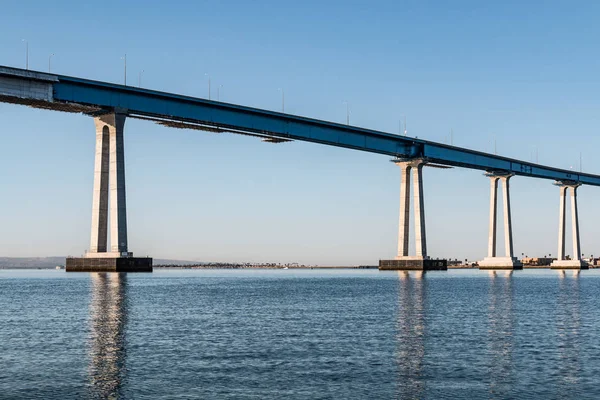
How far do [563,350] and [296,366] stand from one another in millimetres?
10990

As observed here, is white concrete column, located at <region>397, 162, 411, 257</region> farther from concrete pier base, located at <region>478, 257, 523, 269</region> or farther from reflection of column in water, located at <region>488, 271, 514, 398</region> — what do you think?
reflection of column in water, located at <region>488, 271, 514, 398</region>

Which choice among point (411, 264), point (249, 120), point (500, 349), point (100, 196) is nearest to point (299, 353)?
point (500, 349)

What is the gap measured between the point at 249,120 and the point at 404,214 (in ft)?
155

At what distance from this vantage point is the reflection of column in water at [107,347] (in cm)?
2304

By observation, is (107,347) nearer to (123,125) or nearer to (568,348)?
(568,348)

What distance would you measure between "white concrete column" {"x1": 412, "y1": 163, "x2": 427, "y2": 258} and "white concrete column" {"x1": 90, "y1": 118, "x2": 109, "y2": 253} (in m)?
60.4

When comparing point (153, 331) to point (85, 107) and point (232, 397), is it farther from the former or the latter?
point (85, 107)

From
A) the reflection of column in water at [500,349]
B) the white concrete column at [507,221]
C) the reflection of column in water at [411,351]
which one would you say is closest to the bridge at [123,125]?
the white concrete column at [507,221]

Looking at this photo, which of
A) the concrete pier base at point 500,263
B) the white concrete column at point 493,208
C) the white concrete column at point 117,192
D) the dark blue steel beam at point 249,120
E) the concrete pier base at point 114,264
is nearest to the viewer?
the dark blue steel beam at point 249,120

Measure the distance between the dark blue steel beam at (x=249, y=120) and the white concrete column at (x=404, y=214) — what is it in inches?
216

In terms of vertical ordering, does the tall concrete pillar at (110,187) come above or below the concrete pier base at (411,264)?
above

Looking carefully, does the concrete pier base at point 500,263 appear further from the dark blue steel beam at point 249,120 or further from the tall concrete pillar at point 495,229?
the dark blue steel beam at point 249,120

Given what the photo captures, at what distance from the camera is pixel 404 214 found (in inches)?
5891

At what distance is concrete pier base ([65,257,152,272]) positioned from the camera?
102312 mm
